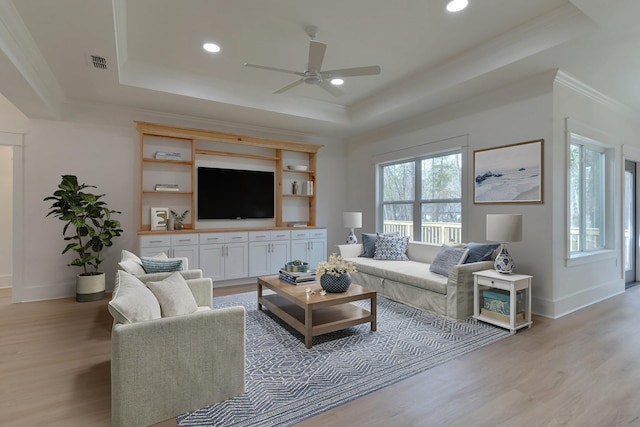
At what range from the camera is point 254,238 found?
5.28m

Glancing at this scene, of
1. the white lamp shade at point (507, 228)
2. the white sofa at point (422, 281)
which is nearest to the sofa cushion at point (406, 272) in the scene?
the white sofa at point (422, 281)

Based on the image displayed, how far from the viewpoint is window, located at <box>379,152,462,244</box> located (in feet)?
15.7

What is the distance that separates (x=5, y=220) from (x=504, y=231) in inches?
285

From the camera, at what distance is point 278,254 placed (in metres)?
5.51

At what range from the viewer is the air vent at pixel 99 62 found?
320cm

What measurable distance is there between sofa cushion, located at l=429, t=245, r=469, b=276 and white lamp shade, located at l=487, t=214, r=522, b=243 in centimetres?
48

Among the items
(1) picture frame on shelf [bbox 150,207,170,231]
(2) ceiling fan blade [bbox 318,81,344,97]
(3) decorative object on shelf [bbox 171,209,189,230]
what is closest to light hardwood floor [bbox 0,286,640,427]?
(1) picture frame on shelf [bbox 150,207,170,231]

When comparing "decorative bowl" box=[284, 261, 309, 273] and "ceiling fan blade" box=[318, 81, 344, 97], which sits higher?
"ceiling fan blade" box=[318, 81, 344, 97]

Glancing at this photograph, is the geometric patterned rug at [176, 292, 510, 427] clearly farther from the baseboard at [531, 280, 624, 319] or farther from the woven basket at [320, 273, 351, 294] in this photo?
the baseboard at [531, 280, 624, 319]

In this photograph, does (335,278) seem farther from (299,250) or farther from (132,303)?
(299,250)

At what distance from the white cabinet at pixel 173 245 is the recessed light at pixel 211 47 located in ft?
8.39

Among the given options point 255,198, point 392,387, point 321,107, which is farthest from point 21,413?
point 321,107

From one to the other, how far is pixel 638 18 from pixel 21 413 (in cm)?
Result: 526

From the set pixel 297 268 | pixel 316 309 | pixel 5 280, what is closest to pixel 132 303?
pixel 316 309
